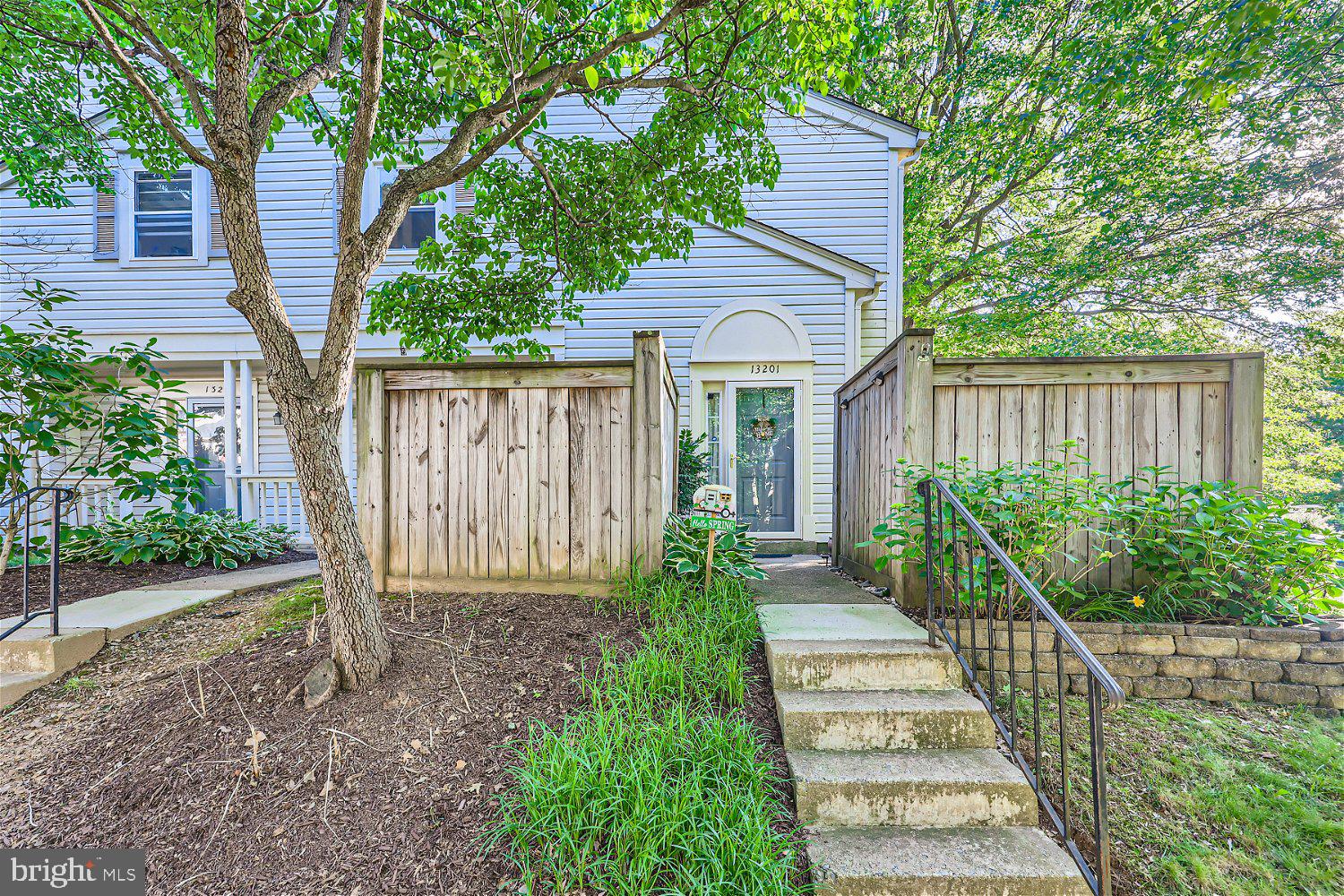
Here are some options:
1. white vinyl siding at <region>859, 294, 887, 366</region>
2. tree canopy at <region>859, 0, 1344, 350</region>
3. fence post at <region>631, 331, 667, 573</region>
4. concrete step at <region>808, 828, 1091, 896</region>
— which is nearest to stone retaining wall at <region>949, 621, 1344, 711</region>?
concrete step at <region>808, 828, 1091, 896</region>

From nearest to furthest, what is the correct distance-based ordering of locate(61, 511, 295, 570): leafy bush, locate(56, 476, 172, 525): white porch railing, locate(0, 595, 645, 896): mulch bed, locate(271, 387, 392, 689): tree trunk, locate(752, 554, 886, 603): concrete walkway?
locate(0, 595, 645, 896): mulch bed, locate(271, 387, 392, 689): tree trunk, locate(752, 554, 886, 603): concrete walkway, locate(61, 511, 295, 570): leafy bush, locate(56, 476, 172, 525): white porch railing

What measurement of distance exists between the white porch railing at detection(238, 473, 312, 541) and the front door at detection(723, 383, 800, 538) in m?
5.30

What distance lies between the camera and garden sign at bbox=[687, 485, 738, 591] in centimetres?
320

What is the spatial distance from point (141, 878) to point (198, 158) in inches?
109

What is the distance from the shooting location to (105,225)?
22.7 ft

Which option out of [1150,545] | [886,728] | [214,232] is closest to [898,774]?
[886,728]

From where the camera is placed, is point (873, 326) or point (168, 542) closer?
point (168, 542)

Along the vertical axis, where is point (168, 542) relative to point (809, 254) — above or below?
below

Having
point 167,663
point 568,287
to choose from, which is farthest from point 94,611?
point 568,287

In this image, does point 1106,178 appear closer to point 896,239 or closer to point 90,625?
point 896,239

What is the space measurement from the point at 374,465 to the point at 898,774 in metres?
3.36

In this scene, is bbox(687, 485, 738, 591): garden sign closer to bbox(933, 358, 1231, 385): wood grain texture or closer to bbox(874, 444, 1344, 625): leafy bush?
bbox(874, 444, 1344, 625): leafy bush

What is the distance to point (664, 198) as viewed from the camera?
396 cm

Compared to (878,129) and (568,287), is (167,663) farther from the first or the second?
(878,129)
